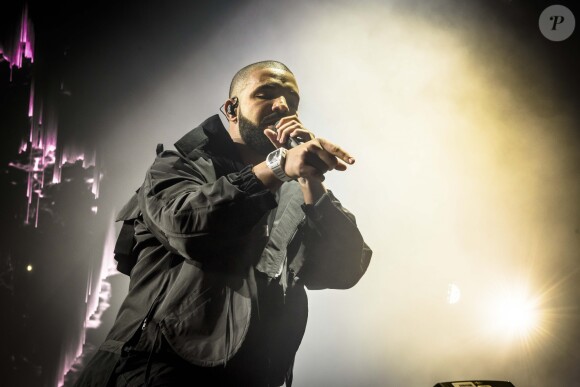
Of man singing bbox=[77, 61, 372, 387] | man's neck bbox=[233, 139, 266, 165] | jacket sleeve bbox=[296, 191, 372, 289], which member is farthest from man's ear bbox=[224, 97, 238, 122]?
jacket sleeve bbox=[296, 191, 372, 289]

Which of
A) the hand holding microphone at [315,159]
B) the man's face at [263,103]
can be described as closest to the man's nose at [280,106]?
the man's face at [263,103]

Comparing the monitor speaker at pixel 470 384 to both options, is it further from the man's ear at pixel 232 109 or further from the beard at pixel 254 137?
the man's ear at pixel 232 109

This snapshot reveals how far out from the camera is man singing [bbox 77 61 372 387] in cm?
118

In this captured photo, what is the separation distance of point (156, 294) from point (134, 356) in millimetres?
190

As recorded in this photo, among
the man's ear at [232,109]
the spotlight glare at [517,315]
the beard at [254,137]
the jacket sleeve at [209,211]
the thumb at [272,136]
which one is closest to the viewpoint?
the jacket sleeve at [209,211]

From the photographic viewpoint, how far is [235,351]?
4.14ft

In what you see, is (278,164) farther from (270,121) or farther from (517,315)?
(517,315)

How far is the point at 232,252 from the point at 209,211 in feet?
1.03

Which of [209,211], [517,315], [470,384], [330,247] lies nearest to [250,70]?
[330,247]

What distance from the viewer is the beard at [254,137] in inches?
68.6

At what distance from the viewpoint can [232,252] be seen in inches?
54.7

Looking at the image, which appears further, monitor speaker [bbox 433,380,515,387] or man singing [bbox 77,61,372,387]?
monitor speaker [bbox 433,380,515,387]

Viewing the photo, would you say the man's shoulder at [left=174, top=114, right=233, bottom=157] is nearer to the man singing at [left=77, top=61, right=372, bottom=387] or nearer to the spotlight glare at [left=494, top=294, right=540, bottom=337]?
the man singing at [left=77, top=61, right=372, bottom=387]

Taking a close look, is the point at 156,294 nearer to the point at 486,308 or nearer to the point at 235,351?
the point at 235,351
